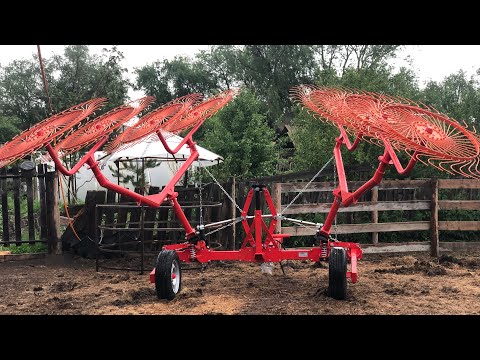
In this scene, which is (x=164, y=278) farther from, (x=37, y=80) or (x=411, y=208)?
(x=37, y=80)

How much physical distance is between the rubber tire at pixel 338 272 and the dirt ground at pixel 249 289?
0.12 m

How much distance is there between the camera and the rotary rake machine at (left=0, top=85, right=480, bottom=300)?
4742mm

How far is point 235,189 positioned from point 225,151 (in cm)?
545

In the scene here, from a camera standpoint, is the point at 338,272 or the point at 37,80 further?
the point at 37,80

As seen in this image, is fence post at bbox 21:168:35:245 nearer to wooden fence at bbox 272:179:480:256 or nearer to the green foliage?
wooden fence at bbox 272:179:480:256

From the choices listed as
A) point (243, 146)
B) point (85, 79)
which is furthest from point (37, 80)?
point (243, 146)

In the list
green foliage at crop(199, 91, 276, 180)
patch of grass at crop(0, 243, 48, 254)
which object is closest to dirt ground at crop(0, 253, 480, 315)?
patch of grass at crop(0, 243, 48, 254)

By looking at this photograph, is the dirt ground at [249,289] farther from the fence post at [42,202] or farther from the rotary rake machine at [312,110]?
the fence post at [42,202]

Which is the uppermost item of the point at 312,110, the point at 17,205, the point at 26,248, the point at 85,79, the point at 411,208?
the point at 85,79

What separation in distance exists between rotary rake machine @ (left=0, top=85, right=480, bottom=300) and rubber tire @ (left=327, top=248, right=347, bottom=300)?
12mm

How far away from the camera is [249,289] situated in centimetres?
679

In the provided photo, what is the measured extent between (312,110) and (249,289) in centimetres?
267

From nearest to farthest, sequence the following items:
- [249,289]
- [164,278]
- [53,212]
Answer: [164,278]
[249,289]
[53,212]

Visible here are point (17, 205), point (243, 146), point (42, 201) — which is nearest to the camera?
point (17, 205)
